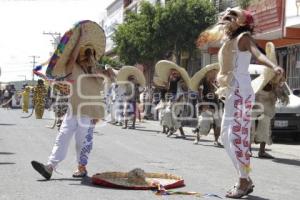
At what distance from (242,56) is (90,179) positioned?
248 cm

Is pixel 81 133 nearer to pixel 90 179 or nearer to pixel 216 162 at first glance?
pixel 90 179

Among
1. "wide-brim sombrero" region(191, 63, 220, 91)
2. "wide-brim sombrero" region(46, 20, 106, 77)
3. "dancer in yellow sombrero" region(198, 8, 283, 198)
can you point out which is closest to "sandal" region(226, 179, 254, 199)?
"dancer in yellow sombrero" region(198, 8, 283, 198)

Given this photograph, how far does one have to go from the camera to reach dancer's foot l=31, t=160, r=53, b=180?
24.3ft

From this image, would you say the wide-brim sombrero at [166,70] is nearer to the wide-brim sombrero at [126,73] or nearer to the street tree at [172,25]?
the wide-brim sombrero at [126,73]

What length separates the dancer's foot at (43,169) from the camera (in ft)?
24.3

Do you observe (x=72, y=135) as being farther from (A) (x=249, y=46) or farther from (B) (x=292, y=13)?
(B) (x=292, y=13)

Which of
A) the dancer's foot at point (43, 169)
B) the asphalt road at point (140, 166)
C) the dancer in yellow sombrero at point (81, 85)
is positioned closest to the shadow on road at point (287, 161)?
the asphalt road at point (140, 166)

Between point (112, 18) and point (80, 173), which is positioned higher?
point (112, 18)

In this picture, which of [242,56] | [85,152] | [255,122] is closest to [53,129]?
[255,122]

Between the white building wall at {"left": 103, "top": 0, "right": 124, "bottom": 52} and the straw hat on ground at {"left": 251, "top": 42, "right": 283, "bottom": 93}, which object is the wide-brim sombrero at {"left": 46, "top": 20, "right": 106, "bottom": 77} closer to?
the straw hat on ground at {"left": 251, "top": 42, "right": 283, "bottom": 93}

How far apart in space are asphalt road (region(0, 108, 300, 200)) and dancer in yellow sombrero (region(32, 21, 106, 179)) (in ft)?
1.62

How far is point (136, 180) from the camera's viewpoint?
285 inches

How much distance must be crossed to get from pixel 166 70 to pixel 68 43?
9.38m

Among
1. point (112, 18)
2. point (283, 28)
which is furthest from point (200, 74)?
point (112, 18)
